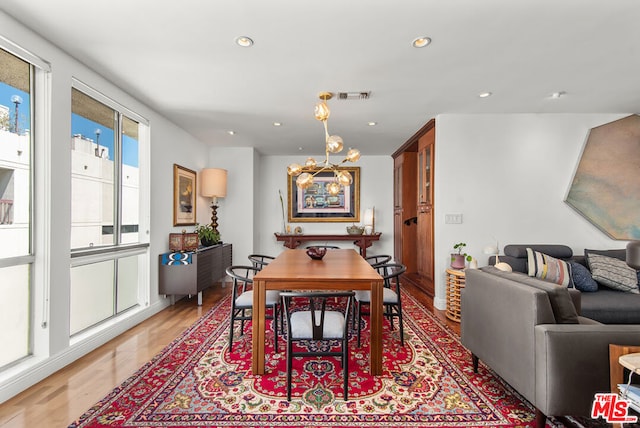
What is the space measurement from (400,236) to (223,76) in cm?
407

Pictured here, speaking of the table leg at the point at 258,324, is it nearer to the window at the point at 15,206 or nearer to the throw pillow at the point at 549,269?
the window at the point at 15,206

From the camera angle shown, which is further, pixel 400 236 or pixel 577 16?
pixel 400 236

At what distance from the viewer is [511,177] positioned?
12.7 ft

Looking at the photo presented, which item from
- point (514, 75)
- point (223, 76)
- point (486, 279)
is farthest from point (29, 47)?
point (514, 75)

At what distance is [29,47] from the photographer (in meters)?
2.14

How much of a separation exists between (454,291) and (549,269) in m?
0.92

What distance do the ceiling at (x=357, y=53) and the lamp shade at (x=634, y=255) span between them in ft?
4.68

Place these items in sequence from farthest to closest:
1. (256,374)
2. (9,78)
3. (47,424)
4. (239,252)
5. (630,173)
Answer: (239,252) < (630,173) < (256,374) < (9,78) < (47,424)

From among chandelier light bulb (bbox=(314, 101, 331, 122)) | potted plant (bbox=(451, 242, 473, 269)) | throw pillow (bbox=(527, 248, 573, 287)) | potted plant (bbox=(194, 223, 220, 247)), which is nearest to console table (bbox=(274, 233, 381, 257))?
potted plant (bbox=(194, 223, 220, 247))

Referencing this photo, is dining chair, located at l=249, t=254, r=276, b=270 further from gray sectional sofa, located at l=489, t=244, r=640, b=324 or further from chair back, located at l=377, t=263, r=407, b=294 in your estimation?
gray sectional sofa, located at l=489, t=244, r=640, b=324

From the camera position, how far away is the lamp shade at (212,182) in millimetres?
5008

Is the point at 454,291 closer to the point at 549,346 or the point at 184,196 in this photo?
the point at 549,346

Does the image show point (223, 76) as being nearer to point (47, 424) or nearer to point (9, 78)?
point (9, 78)

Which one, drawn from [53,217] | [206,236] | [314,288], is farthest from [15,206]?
[206,236]
